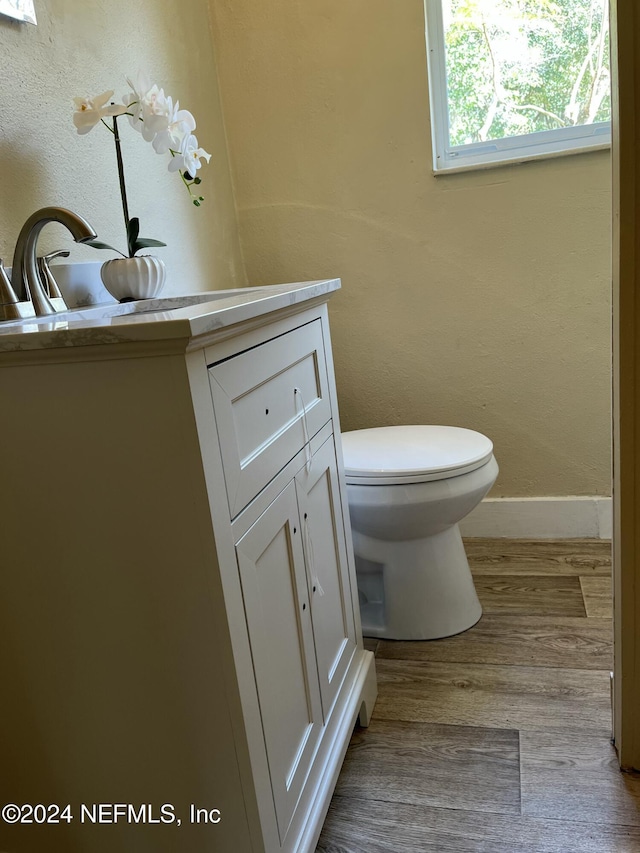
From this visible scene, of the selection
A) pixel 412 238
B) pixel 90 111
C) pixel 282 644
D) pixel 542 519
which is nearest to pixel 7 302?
pixel 90 111

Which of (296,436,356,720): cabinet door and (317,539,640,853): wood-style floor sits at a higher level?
(296,436,356,720): cabinet door

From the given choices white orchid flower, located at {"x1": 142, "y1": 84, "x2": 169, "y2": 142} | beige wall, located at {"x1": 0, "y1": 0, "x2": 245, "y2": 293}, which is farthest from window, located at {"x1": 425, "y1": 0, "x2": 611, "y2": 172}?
white orchid flower, located at {"x1": 142, "y1": 84, "x2": 169, "y2": 142}

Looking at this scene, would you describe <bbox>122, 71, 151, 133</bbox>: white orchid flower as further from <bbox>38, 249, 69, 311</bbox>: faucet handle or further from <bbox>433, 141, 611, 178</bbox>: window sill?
<bbox>433, 141, 611, 178</bbox>: window sill

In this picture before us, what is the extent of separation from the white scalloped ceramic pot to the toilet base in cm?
75

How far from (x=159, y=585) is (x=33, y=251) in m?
0.59

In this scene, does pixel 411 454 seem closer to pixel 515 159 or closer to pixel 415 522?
pixel 415 522

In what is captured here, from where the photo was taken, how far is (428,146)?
1842 mm

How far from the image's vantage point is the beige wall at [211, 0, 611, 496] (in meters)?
1.81

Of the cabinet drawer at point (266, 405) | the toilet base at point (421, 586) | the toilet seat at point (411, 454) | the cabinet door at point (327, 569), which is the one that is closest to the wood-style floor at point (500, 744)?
the toilet base at point (421, 586)

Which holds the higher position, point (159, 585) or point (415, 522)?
point (159, 585)

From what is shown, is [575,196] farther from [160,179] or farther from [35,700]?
[35,700]

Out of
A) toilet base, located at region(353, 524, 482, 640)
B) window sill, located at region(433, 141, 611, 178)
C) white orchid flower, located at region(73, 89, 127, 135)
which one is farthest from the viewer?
window sill, located at region(433, 141, 611, 178)

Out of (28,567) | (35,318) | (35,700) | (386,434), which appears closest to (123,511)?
(28,567)

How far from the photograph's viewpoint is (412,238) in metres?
1.92
